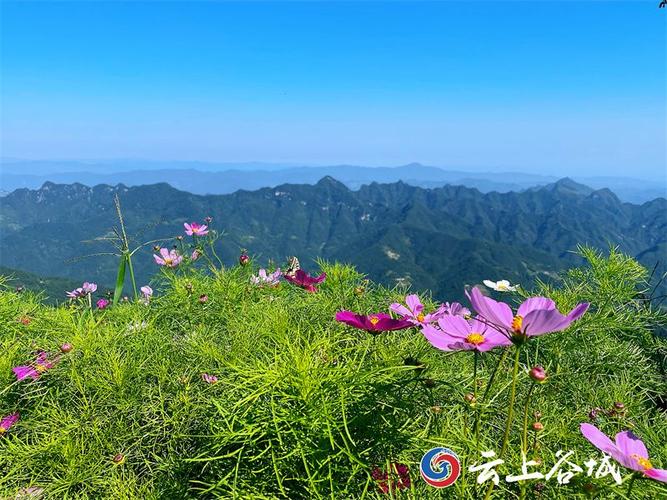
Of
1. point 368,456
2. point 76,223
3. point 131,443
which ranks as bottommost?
point 76,223

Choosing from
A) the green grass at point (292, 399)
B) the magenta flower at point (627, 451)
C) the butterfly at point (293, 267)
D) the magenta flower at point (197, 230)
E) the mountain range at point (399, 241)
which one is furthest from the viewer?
the mountain range at point (399, 241)

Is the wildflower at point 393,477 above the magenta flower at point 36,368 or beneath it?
above

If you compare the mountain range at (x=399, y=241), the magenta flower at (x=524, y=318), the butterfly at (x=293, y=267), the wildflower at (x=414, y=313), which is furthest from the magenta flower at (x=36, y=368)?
the mountain range at (x=399, y=241)

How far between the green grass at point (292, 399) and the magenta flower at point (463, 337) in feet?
0.28

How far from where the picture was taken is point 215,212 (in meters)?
190

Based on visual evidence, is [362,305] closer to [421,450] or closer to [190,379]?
[190,379]

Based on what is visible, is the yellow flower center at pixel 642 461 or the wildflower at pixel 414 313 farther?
the wildflower at pixel 414 313

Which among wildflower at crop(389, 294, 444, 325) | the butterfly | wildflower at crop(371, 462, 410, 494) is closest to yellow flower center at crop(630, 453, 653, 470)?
wildflower at crop(371, 462, 410, 494)

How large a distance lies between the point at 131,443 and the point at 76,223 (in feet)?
729

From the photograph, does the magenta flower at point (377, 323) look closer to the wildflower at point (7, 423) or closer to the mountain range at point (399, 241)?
the wildflower at point (7, 423)

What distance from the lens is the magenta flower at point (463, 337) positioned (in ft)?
3.00

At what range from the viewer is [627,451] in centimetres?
84

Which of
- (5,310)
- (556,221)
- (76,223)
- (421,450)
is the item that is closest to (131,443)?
(421,450)

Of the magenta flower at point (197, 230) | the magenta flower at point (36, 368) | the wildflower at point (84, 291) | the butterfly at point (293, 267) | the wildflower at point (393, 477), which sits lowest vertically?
the wildflower at point (84, 291)
